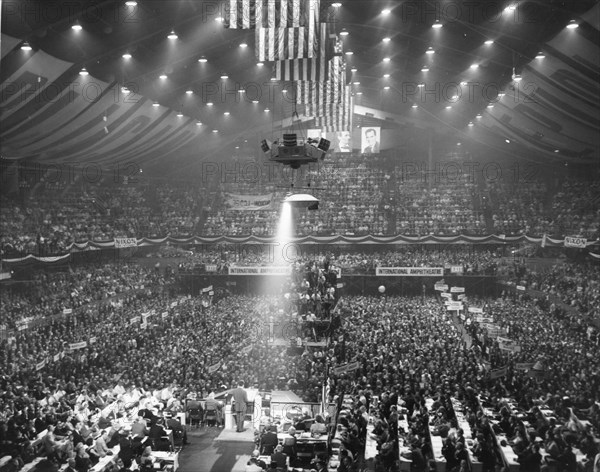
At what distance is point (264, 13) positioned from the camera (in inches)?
469

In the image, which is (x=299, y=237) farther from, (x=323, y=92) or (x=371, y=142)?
(x=323, y=92)

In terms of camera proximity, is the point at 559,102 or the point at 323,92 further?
the point at 559,102

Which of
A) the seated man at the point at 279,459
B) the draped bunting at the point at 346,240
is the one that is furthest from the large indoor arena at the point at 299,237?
the draped bunting at the point at 346,240

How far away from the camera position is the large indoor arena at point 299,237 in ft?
43.6

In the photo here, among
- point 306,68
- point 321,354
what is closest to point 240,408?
point 321,354

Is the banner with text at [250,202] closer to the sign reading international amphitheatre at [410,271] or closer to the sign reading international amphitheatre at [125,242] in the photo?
the sign reading international amphitheatre at [125,242]

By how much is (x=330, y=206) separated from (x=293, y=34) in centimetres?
2527

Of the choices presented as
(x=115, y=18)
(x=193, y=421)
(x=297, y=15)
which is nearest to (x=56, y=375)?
(x=193, y=421)

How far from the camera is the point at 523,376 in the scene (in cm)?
1655

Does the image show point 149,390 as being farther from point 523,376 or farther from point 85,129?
point 85,129

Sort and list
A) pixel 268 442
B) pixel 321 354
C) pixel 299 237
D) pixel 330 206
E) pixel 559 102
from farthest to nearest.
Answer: pixel 330 206 < pixel 299 237 < pixel 559 102 < pixel 321 354 < pixel 268 442

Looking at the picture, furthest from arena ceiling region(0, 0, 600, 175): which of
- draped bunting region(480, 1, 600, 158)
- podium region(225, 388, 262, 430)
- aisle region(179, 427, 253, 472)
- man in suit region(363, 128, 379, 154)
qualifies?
aisle region(179, 427, 253, 472)

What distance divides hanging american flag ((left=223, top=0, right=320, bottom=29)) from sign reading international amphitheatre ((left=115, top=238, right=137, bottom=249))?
21703 mm

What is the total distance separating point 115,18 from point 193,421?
12351 mm
